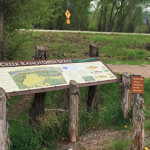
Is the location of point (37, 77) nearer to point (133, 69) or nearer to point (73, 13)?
point (133, 69)

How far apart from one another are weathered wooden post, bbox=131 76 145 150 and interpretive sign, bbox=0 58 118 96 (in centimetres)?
97

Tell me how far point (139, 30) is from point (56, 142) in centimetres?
3836

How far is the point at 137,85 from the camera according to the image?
414cm

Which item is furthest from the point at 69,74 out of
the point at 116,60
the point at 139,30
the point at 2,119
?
the point at 139,30

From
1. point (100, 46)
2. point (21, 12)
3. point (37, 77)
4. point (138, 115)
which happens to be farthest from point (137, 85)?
point (100, 46)

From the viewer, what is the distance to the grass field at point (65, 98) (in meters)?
4.35

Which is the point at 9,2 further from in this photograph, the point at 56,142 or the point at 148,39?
the point at 148,39

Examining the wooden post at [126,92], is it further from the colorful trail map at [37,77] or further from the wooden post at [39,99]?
the wooden post at [39,99]

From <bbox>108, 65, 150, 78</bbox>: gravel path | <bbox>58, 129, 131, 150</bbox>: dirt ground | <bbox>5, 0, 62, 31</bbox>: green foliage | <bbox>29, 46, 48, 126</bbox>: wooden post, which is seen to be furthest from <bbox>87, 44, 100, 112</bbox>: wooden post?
<bbox>108, 65, 150, 78</bbox>: gravel path

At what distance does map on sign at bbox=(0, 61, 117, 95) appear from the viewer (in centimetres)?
415

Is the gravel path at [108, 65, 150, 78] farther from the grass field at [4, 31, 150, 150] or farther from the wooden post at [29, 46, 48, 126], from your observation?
the wooden post at [29, 46, 48, 126]

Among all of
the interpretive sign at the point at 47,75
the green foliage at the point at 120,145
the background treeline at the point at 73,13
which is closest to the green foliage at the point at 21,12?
the background treeline at the point at 73,13

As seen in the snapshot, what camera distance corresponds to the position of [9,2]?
296 inches

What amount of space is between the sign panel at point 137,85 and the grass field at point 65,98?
876 millimetres
